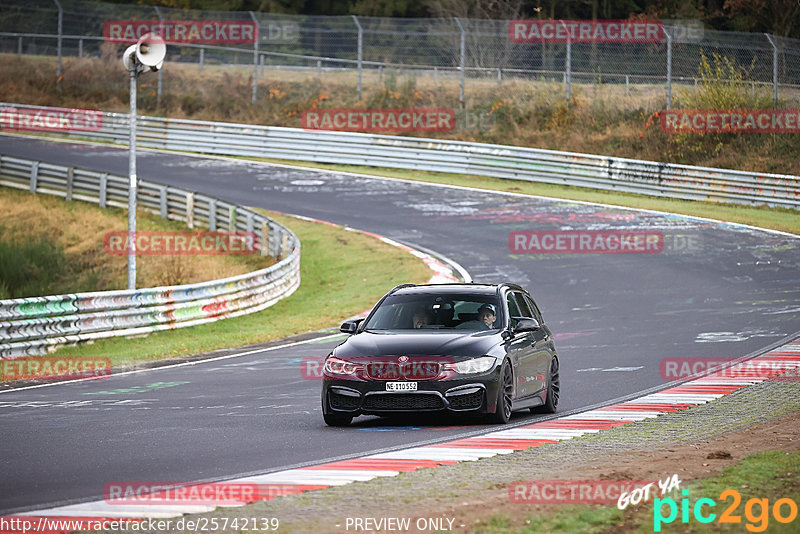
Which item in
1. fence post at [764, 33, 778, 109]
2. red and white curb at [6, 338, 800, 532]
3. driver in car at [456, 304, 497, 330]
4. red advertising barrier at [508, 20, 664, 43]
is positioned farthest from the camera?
red advertising barrier at [508, 20, 664, 43]

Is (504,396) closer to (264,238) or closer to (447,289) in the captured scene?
(447,289)

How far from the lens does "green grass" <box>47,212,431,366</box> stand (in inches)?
794

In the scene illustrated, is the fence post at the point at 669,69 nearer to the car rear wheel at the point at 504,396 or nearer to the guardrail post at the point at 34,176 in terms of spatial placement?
the guardrail post at the point at 34,176

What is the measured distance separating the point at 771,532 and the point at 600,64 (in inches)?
1489

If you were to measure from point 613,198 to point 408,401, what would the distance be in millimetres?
27923

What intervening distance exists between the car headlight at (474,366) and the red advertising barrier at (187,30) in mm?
39340

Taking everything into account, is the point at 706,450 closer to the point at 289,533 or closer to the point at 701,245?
the point at 289,533

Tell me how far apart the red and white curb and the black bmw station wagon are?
0.50 metres

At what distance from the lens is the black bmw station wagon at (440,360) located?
11.5 meters

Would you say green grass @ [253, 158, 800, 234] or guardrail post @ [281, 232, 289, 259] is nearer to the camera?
guardrail post @ [281, 232, 289, 259]

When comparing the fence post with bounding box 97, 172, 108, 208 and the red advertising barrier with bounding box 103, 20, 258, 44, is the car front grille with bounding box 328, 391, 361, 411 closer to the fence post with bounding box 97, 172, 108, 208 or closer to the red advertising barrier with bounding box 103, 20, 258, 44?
the fence post with bounding box 97, 172, 108, 208

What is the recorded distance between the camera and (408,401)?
11.4 m

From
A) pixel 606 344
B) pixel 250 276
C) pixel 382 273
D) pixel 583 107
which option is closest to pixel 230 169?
pixel 583 107

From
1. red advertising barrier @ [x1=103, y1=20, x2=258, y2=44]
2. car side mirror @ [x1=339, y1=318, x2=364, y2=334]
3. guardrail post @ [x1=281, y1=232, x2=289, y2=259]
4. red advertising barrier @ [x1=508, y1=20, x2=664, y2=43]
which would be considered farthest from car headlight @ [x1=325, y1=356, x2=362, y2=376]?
red advertising barrier @ [x1=103, y1=20, x2=258, y2=44]
